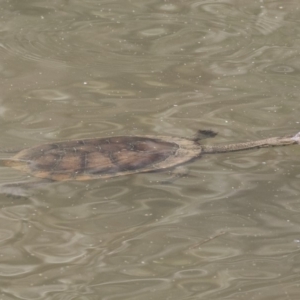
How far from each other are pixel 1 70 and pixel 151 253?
3269mm

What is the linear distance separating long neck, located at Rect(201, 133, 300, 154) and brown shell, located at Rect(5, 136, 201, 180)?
17cm

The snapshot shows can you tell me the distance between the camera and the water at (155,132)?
4066mm

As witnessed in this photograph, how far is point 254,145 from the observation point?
5.35 meters

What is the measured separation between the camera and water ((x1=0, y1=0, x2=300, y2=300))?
407cm

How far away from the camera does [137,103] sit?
6125mm

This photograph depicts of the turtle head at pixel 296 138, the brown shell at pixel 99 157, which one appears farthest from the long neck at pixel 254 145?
the brown shell at pixel 99 157

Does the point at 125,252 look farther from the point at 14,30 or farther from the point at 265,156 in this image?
the point at 14,30

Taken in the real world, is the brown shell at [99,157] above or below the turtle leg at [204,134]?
above

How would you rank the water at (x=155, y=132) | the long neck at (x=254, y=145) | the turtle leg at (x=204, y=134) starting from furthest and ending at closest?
the turtle leg at (x=204, y=134) < the long neck at (x=254, y=145) < the water at (x=155, y=132)

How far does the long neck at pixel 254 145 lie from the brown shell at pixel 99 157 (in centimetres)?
17

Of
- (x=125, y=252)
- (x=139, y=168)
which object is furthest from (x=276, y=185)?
(x=125, y=252)

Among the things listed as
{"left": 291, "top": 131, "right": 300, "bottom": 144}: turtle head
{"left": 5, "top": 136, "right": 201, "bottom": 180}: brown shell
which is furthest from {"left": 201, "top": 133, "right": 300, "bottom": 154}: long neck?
{"left": 5, "top": 136, "right": 201, "bottom": 180}: brown shell

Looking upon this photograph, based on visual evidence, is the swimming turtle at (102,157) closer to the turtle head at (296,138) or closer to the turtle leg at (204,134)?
the turtle leg at (204,134)

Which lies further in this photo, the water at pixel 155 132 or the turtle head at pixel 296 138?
the turtle head at pixel 296 138
